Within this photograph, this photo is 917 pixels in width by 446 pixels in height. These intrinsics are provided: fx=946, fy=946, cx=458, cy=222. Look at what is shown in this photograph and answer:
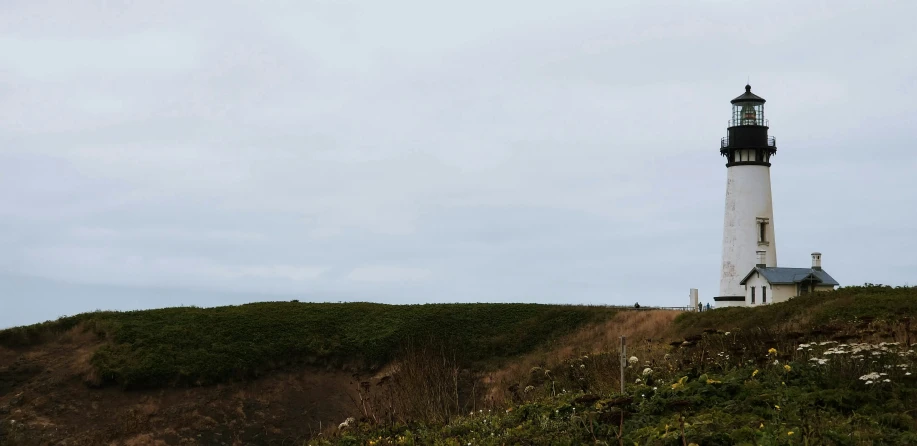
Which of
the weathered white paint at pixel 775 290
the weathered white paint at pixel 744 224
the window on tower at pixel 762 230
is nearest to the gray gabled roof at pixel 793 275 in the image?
the weathered white paint at pixel 775 290

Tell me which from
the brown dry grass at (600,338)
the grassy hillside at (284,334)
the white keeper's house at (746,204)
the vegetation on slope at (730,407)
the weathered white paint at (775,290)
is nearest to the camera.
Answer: the vegetation on slope at (730,407)

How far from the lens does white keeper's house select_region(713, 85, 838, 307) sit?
1860 inches

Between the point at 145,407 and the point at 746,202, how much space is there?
99.3 ft

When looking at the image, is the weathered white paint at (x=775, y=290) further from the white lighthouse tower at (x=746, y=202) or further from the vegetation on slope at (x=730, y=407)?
the vegetation on slope at (x=730, y=407)

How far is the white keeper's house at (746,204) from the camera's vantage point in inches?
1860

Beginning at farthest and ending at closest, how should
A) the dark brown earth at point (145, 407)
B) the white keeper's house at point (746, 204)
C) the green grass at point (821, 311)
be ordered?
1. the white keeper's house at point (746, 204)
2. the dark brown earth at point (145, 407)
3. the green grass at point (821, 311)

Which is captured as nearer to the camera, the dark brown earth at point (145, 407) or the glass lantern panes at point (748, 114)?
the dark brown earth at point (145, 407)

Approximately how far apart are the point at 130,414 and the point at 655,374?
868 inches

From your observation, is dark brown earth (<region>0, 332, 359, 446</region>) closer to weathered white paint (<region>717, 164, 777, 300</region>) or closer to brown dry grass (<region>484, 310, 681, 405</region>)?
brown dry grass (<region>484, 310, 681, 405</region>)

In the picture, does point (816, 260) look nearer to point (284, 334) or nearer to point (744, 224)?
point (744, 224)

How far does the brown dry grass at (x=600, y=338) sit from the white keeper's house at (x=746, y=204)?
808 centimetres

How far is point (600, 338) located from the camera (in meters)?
38.4

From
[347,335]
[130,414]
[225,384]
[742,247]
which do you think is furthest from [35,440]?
[742,247]

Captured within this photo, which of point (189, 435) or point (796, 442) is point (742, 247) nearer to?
point (189, 435)
